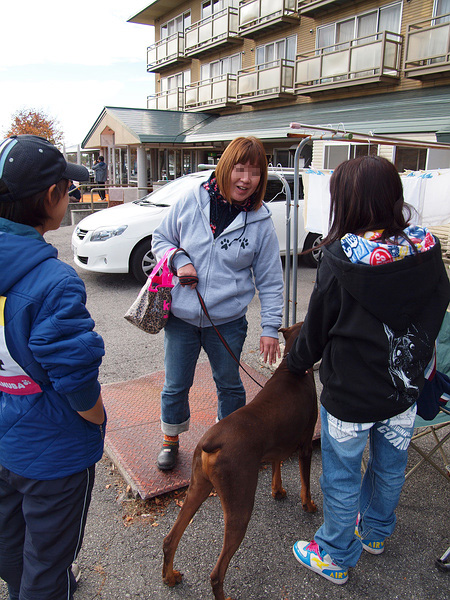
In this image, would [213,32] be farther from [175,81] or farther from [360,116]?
[360,116]

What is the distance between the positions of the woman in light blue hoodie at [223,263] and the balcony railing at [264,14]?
21780 mm

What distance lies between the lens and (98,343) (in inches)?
58.6

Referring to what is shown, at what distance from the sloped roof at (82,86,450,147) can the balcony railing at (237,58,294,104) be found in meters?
0.74

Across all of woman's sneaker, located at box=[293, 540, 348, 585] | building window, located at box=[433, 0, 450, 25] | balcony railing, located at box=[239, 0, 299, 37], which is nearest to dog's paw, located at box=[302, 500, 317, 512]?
woman's sneaker, located at box=[293, 540, 348, 585]

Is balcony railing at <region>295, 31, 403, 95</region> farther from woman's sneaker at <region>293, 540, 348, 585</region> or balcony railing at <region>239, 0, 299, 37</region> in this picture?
woman's sneaker at <region>293, 540, 348, 585</region>

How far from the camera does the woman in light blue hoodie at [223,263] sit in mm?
2484

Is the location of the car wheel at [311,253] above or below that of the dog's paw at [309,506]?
above

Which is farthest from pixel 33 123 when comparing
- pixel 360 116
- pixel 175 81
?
pixel 360 116

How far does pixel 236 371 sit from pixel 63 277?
4.86 ft

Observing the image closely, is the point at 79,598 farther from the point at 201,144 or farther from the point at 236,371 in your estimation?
the point at 201,144

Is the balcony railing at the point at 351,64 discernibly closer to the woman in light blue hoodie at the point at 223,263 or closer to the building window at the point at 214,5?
the building window at the point at 214,5

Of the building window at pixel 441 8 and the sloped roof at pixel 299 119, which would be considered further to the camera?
the building window at pixel 441 8

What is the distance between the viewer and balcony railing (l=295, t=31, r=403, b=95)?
16.1m

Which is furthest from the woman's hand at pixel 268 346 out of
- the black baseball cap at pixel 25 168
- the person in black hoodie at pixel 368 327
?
the black baseball cap at pixel 25 168
